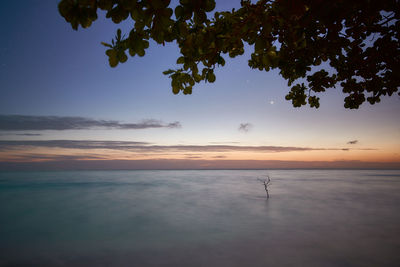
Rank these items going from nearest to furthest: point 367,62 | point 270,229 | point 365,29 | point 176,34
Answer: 1. point 176,34
2. point 365,29
3. point 367,62
4. point 270,229

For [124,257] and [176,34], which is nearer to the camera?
[176,34]

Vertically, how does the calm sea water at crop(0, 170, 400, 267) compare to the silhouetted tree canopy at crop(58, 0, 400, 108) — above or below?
below

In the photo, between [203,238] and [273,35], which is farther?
[203,238]

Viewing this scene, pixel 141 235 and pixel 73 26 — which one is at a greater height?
pixel 73 26

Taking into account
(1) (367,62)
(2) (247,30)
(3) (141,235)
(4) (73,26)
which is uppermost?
(1) (367,62)

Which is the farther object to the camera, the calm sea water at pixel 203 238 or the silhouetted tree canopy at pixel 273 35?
the calm sea water at pixel 203 238

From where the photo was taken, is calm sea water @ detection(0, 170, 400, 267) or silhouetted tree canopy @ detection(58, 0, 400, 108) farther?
calm sea water @ detection(0, 170, 400, 267)

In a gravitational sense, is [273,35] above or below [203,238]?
Result: above

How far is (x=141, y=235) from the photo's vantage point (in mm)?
11734

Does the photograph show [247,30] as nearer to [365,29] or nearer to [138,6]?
[138,6]

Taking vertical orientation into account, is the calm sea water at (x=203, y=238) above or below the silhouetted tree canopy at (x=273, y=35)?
below

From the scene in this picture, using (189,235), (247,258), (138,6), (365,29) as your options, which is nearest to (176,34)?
(138,6)

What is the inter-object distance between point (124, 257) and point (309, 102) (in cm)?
982

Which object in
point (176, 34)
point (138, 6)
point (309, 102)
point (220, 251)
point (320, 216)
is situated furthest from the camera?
point (320, 216)
